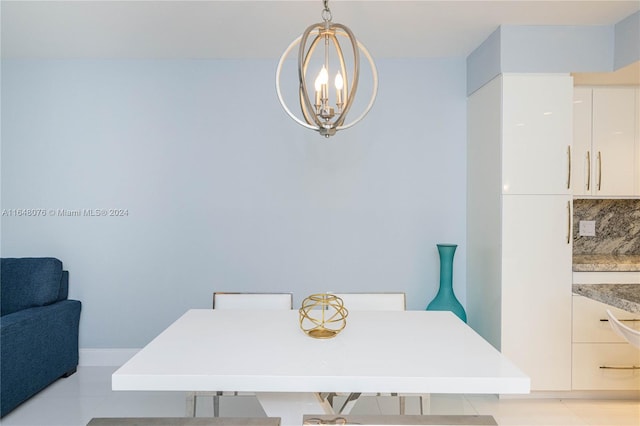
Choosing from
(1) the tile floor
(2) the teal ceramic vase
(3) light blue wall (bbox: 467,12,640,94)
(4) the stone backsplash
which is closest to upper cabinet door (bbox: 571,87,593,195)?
(3) light blue wall (bbox: 467,12,640,94)

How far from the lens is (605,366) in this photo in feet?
10.4

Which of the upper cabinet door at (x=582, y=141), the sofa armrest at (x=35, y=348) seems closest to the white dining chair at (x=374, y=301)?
the upper cabinet door at (x=582, y=141)

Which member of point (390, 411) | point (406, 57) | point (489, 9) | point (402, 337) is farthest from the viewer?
point (406, 57)

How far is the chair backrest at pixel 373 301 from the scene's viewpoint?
271cm

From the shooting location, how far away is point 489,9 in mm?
→ 2887

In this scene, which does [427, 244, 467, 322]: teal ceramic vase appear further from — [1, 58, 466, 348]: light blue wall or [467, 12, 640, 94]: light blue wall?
[467, 12, 640, 94]: light blue wall

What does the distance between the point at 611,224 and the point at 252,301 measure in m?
2.83

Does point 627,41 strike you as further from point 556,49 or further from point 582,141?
point 582,141

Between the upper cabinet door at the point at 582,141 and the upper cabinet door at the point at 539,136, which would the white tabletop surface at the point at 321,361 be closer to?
the upper cabinet door at the point at 539,136

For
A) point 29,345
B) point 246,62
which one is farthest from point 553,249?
point 29,345

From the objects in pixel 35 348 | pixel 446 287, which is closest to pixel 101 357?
pixel 35 348

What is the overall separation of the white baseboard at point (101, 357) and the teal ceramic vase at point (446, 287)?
2.40 meters

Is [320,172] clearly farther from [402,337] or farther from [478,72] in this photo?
[402,337]

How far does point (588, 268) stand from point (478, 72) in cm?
155
